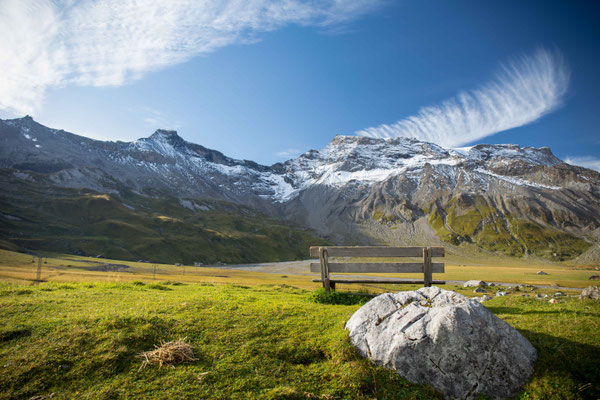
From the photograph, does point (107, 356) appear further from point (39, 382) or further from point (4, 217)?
point (4, 217)

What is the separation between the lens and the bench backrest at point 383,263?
13.3m

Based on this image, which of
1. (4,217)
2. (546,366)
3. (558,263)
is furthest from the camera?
(558,263)

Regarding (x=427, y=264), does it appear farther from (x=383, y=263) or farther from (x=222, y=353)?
(x=222, y=353)

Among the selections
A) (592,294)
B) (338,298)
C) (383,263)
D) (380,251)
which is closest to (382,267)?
(383,263)

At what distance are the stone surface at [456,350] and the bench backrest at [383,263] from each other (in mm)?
5183

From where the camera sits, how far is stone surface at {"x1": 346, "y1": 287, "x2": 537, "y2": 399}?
6.85 metres

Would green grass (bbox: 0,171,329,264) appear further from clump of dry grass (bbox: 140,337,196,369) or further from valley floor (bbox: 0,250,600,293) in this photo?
clump of dry grass (bbox: 140,337,196,369)

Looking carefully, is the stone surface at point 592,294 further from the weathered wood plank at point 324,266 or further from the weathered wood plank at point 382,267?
the weathered wood plank at point 324,266

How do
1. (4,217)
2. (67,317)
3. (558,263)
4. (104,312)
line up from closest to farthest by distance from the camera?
1. (67,317)
2. (104,312)
3. (4,217)
4. (558,263)

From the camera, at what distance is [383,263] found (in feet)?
46.0

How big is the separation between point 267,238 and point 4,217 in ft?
435

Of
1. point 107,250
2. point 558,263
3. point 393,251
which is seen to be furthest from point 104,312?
point 558,263

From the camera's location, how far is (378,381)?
7152 millimetres

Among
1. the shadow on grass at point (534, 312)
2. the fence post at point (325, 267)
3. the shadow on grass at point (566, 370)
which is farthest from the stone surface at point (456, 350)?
the fence post at point (325, 267)
